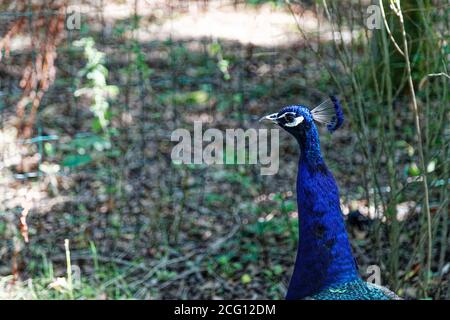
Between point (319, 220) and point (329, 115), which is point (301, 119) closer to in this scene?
point (329, 115)

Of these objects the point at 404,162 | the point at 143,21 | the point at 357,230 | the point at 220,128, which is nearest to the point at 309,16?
the point at 143,21

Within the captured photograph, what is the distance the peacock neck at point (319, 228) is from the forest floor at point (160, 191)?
870mm

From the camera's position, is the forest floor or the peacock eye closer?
the peacock eye

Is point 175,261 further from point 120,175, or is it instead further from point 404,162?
point 404,162

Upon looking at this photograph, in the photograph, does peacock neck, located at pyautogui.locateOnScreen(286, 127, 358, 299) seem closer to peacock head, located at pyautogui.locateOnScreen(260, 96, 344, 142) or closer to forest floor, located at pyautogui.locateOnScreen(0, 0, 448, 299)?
peacock head, located at pyautogui.locateOnScreen(260, 96, 344, 142)

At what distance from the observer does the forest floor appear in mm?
4297

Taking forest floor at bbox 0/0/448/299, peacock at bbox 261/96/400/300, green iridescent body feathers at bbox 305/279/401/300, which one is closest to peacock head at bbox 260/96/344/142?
peacock at bbox 261/96/400/300

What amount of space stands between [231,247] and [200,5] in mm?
3541

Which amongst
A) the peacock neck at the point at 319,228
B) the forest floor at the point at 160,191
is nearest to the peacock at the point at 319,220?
the peacock neck at the point at 319,228

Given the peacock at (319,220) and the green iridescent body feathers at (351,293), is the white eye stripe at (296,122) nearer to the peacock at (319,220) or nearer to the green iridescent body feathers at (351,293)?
the peacock at (319,220)

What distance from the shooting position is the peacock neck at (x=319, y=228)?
291cm

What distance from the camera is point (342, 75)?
5.96m

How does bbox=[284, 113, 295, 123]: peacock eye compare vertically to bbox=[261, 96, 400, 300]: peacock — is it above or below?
above

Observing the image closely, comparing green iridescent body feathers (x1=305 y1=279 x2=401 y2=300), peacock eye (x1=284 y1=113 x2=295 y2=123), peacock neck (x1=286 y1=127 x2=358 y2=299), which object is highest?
peacock eye (x1=284 y1=113 x2=295 y2=123)
